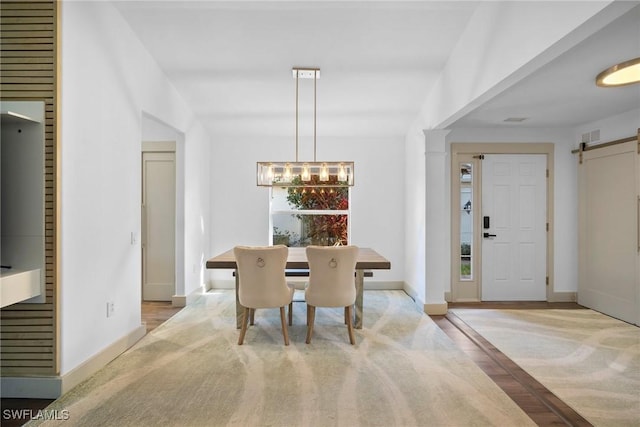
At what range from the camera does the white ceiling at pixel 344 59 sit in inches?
114

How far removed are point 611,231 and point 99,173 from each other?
17.8 ft

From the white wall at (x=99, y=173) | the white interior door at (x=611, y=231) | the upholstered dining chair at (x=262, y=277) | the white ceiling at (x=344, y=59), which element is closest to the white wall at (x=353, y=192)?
the white ceiling at (x=344, y=59)

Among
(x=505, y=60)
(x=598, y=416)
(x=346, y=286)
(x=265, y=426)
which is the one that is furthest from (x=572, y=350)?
(x=265, y=426)

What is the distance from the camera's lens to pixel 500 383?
Result: 265cm

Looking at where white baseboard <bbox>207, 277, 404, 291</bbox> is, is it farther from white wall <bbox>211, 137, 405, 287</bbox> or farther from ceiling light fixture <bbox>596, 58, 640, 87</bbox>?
ceiling light fixture <bbox>596, 58, 640, 87</bbox>

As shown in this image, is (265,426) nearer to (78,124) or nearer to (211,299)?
(78,124)

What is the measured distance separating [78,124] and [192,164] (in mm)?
2456

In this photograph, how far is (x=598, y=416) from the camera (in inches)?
88.3

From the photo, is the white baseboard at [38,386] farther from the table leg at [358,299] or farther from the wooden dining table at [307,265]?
the table leg at [358,299]

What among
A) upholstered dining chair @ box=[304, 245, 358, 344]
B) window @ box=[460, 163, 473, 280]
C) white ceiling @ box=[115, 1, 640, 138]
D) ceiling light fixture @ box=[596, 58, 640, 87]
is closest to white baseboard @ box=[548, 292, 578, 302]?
window @ box=[460, 163, 473, 280]

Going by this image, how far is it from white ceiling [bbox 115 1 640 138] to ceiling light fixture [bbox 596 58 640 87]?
0.34ft

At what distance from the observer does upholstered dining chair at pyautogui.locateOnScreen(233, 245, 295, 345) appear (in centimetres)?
327

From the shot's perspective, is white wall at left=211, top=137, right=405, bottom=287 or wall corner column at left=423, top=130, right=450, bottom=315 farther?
white wall at left=211, top=137, right=405, bottom=287

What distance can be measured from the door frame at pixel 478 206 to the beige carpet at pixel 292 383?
1503 millimetres
